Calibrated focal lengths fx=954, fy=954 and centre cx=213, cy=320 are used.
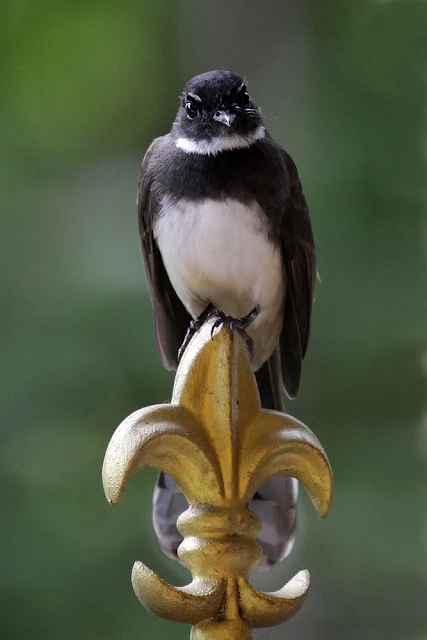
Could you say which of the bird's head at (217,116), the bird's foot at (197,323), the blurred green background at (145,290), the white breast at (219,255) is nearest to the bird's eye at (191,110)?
the bird's head at (217,116)

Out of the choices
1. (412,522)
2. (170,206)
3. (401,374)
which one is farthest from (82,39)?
(412,522)

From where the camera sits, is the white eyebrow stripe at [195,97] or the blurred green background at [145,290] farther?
the blurred green background at [145,290]

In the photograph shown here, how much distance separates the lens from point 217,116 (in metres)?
1.45

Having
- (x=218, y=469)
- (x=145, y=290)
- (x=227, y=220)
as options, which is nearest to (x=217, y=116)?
(x=227, y=220)

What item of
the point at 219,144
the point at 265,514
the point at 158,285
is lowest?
the point at 265,514

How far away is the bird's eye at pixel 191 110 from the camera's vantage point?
4.90ft

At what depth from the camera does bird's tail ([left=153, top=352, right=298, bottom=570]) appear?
996 millimetres

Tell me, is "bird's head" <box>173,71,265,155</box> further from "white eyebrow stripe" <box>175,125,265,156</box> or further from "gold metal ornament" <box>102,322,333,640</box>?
"gold metal ornament" <box>102,322,333,640</box>

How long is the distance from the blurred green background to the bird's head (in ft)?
1.50

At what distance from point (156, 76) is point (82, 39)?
171mm

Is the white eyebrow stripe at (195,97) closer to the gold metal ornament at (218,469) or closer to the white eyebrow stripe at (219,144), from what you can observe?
the white eyebrow stripe at (219,144)

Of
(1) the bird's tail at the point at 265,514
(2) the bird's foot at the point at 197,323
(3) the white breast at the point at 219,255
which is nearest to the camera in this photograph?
(1) the bird's tail at the point at 265,514

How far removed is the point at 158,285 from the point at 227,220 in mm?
247

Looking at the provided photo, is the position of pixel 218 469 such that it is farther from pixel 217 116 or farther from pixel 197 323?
pixel 217 116
